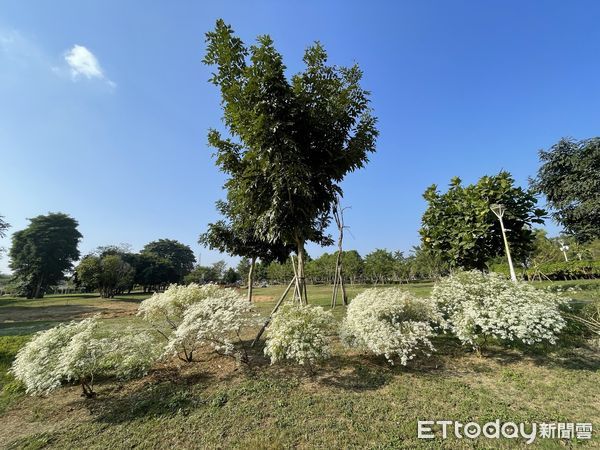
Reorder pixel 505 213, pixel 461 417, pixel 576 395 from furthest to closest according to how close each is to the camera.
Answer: pixel 505 213 → pixel 576 395 → pixel 461 417

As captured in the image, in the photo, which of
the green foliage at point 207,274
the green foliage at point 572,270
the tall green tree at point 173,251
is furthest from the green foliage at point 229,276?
the green foliage at point 572,270

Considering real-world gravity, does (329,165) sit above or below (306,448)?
above

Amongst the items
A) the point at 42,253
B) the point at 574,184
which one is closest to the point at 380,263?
the point at 574,184

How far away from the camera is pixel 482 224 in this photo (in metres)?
8.34

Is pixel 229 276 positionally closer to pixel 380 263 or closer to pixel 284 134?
pixel 380 263

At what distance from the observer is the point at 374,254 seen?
1831 inches

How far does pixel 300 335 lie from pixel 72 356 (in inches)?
153

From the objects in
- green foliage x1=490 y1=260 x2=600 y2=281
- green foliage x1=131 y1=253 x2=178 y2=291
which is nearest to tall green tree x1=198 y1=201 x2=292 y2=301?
green foliage x1=490 y1=260 x2=600 y2=281

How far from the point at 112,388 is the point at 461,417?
6292mm

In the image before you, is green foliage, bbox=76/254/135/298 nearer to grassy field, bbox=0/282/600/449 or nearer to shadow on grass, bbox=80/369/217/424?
grassy field, bbox=0/282/600/449

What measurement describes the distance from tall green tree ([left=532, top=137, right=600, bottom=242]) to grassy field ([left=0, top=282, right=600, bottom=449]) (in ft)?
38.0

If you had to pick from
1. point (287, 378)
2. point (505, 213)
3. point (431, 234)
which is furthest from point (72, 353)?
point (505, 213)

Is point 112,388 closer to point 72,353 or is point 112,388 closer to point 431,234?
point 72,353

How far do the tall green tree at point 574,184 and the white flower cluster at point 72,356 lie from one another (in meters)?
19.4
